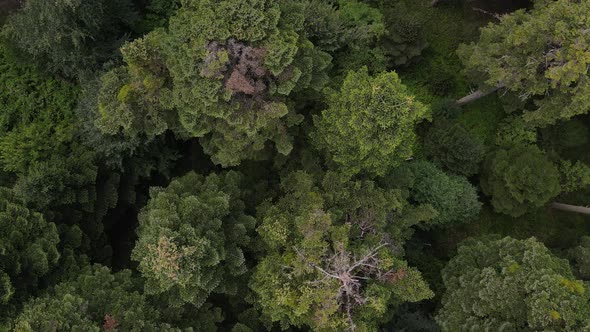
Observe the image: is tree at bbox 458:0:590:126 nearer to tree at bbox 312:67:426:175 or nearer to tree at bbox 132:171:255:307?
tree at bbox 312:67:426:175

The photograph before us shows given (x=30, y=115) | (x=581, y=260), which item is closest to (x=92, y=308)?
(x=30, y=115)

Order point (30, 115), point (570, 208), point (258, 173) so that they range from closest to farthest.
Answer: point (30, 115) < point (258, 173) < point (570, 208)

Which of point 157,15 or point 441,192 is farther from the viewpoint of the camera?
point 157,15

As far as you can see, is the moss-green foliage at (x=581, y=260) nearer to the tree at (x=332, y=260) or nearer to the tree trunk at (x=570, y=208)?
the tree trunk at (x=570, y=208)

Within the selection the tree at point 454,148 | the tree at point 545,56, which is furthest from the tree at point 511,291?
the tree at point 545,56

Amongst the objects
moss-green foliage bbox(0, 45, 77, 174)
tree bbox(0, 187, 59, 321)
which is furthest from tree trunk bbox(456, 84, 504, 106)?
tree bbox(0, 187, 59, 321)

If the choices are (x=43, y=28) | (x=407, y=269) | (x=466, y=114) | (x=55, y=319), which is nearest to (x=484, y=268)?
(x=407, y=269)

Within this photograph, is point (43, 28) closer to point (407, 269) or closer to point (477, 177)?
point (407, 269)

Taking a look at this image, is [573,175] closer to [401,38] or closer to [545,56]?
[545,56]
